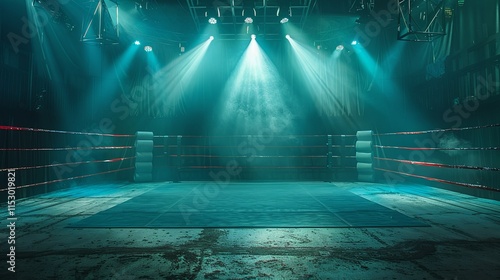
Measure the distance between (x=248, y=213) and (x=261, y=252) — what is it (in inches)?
52.5

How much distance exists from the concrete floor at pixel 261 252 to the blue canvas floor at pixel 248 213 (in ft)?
0.60

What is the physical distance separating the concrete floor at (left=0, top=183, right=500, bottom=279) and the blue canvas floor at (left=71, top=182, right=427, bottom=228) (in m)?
0.18

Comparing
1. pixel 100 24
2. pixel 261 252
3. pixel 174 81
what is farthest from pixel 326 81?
pixel 261 252

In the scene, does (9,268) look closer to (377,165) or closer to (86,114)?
(86,114)

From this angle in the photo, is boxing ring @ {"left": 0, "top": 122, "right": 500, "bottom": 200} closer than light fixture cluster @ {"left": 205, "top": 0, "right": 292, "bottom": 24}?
Yes

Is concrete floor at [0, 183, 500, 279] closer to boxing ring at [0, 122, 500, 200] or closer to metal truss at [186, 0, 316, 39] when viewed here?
boxing ring at [0, 122, 500, 200]

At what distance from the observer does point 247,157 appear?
26.6 ft

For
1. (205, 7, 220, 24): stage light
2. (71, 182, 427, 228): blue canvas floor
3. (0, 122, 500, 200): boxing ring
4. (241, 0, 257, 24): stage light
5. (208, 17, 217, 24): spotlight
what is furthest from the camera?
(208, 17, 217, 24): spotlight

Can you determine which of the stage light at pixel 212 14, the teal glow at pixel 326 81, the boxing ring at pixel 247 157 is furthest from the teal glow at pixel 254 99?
the stage light at pixel 212 14

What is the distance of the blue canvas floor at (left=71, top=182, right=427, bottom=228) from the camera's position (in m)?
2.91

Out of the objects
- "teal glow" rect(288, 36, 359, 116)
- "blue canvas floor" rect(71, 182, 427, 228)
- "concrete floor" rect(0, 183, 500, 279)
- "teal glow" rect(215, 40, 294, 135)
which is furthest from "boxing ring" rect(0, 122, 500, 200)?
"concrete floor" rect(0, 183, 500, 279)

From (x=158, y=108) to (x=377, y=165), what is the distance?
728cm

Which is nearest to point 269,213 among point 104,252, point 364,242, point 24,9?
point 364,242

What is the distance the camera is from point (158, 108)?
9430mm
